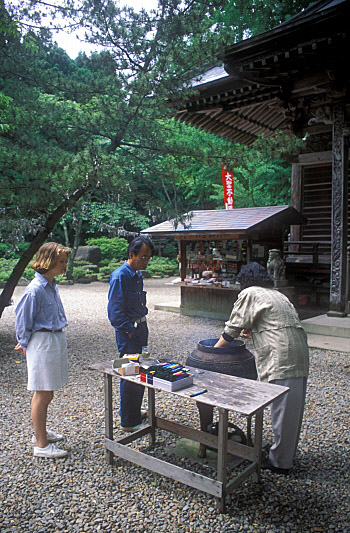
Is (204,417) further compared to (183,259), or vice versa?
(183,259)

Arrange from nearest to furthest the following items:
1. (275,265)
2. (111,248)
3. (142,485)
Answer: (142,485)
(275,265)
(111,248)

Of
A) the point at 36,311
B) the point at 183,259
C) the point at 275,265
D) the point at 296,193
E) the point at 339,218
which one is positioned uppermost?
the point at 296,193

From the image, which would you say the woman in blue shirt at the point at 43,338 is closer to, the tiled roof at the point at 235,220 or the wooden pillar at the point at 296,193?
the tiled roof at the point at 235,220

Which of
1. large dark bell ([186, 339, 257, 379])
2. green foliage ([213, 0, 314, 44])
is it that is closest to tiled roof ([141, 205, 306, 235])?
large dark bell ([186, 339, 257, 379])

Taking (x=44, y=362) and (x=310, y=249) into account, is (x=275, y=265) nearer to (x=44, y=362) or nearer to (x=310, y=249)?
(x=310, y=249)

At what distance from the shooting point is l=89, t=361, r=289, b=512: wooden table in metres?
2.43

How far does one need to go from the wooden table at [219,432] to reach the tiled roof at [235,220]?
4.68 meters

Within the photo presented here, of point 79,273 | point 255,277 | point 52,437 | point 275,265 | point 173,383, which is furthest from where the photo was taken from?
point 79,273

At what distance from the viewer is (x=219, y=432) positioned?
248 cm

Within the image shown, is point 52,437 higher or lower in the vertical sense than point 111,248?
lower

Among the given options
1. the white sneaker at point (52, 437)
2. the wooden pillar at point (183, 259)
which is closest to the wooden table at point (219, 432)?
the white sneaker at point (52, 437)

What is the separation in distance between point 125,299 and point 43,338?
74cm

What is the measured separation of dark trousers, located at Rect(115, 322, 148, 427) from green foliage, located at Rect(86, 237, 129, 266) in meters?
17.1


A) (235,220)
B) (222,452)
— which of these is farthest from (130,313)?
(235,220)
